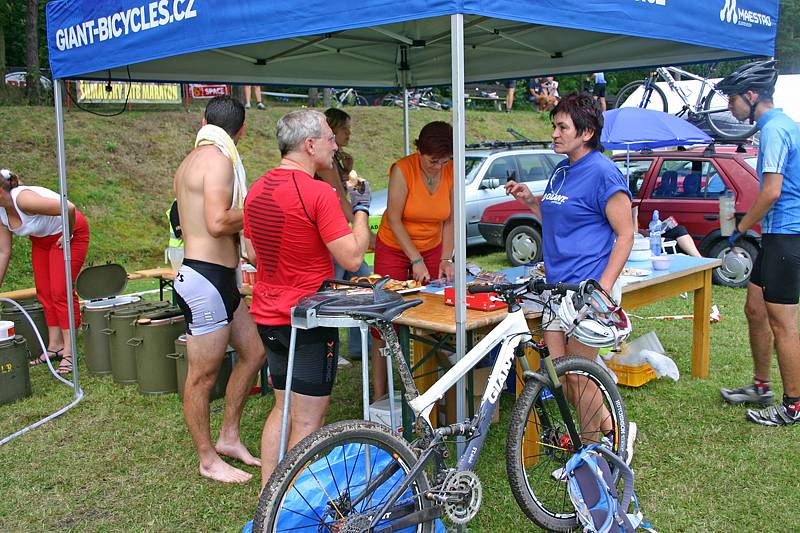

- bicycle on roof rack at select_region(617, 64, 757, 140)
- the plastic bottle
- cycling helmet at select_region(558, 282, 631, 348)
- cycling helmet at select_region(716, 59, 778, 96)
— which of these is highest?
bicycle on roof rack at select_region(617, 64, 757, 140)

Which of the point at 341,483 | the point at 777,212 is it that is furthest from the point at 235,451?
the point at 777,212

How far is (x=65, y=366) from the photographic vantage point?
5.54m

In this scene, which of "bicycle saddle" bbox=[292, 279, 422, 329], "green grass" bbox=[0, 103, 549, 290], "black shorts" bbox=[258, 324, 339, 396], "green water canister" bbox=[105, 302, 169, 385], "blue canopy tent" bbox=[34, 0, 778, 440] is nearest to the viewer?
"bicycle saddle" bbox=[292, 279, 422, 329]

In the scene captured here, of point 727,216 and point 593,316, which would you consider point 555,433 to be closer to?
point 593,316

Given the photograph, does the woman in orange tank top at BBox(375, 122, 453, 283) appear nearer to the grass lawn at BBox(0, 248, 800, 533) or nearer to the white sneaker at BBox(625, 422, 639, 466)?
the grass lawn at BBox(0, 248, 800, 533)

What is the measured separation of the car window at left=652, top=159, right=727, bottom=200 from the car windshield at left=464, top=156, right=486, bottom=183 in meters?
3.00

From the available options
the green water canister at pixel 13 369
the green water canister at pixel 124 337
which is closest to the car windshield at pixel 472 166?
the green water canister at pixel 124 337

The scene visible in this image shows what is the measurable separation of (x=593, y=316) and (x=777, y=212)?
5.74 ft

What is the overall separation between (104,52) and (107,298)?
227 cm

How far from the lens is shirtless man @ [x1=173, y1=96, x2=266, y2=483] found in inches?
129

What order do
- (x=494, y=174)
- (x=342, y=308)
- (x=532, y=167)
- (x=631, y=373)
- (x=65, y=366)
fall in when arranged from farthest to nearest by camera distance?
(x=532, y=167), (x=494, y=174), (x=65, y=366), (x=631, y=373), (x=342, y=308)

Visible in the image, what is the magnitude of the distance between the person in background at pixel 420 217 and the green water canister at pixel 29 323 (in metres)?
3.23

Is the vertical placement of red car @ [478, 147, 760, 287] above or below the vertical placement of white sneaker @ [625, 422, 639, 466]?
above

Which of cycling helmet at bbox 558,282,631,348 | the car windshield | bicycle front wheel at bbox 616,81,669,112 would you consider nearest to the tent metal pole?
cycling helmet at bbox 558,282,631,348
